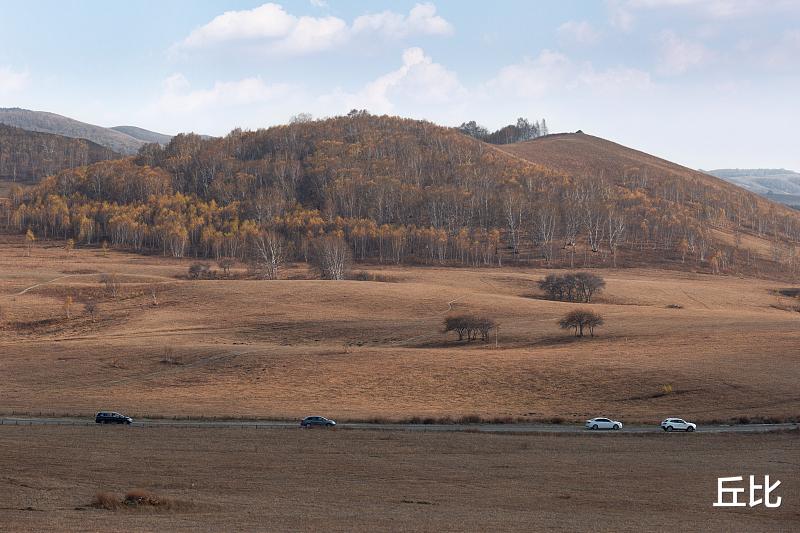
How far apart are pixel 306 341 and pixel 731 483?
205 ft

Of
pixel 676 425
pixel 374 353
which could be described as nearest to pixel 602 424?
pixel 676 425

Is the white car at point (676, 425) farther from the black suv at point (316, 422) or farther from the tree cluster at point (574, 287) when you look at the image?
the tree cluster at point (574, 287)

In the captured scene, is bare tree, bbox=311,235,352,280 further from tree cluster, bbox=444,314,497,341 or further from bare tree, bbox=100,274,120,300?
tree cluster, bbox=444,314,497,341

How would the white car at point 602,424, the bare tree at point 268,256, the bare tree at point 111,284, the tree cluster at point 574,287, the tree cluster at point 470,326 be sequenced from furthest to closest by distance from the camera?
the bare tree at point 268,256
the tree cluster at point 574,287
the bare tree at point 111,284
the tree cluster at point 470,326
the white car at point 602,424

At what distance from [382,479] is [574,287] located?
312ft

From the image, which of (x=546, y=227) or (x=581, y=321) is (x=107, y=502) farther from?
(x=546, y=227)

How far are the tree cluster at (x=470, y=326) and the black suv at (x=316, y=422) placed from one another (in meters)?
41.9

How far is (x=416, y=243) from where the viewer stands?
197 metres

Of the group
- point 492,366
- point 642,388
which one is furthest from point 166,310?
point 642,388

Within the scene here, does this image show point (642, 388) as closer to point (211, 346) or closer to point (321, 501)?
point (321, 501)

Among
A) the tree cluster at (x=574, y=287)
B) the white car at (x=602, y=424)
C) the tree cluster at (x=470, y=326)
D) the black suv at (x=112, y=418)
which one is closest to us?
the white car at (x=602, y=424)

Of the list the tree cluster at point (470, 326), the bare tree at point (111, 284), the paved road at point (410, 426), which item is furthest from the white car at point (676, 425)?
the bare tree at point (111, 284)

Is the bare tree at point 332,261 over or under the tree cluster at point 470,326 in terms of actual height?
over

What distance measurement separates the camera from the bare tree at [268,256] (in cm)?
16112
